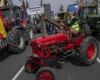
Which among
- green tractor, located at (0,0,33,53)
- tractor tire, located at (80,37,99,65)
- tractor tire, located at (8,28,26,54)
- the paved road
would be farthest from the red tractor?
tractor tire, located at (8,28,26,54)

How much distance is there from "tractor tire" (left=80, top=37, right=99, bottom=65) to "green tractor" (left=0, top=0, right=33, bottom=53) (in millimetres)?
3564

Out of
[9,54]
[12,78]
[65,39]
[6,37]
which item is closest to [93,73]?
[65,39]

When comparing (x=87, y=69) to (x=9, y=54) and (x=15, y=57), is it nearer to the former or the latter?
(x=15, y=57)

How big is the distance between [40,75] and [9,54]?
6060mm

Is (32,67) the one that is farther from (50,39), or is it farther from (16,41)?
(16,41)

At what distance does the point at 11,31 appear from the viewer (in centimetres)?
1454

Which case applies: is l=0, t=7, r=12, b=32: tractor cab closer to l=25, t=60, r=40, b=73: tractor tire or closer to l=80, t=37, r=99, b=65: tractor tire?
l=25, t=60, r=40, b=73: tractor tire

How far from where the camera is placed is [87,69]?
431 inches

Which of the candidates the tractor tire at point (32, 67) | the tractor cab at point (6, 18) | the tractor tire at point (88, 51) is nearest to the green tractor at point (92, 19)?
the tractor cab at point (6, 18)

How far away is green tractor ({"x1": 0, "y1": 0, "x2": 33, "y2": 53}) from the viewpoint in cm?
1342

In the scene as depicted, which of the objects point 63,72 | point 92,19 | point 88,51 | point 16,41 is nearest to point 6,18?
point 16,41

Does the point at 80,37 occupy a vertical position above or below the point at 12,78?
above

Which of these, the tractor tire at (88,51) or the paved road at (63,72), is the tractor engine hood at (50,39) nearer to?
the tractor tire at (88,51)

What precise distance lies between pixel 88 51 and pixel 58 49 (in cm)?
112
